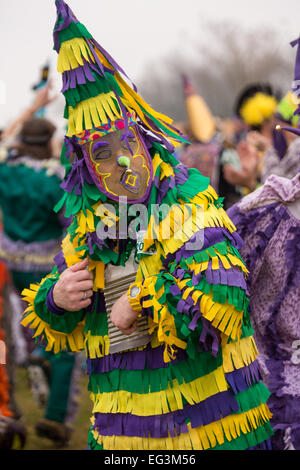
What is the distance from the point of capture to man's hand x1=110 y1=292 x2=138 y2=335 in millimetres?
2109

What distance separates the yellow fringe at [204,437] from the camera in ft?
7.02

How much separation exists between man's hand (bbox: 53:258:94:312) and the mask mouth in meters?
0.30

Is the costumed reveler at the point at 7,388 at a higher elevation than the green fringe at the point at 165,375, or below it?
below

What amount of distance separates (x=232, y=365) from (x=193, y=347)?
19cm

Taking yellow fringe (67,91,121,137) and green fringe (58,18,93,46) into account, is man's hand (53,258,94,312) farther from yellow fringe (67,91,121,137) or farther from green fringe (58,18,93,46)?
green fringe (58,18,93,46)

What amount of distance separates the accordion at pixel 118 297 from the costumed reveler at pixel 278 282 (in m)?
0.43

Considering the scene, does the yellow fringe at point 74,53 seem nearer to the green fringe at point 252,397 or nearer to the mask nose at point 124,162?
the mask nose at point 124,162

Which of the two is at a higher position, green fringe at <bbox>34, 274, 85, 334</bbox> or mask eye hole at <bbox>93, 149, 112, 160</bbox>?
mask eye hole at <bbox>93, 149, 112, 160</bbox>

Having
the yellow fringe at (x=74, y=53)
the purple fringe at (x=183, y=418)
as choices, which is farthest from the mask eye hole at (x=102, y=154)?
the purple fringe at (x=183, y=418)

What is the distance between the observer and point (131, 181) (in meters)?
2.17

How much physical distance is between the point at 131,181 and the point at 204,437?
2.78 feet

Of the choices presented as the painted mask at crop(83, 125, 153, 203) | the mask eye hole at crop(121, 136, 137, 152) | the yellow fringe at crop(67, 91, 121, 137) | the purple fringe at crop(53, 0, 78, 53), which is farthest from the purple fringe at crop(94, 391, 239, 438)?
the purple fringe at crop(53, 0, 78, 53)


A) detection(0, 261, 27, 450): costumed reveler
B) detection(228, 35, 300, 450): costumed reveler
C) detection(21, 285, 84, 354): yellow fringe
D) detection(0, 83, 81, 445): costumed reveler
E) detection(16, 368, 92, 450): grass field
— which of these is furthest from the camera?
detection(0, 83, 81, 445): costumed reveler

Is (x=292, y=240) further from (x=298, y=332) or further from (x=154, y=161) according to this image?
(x=154, y=161)
